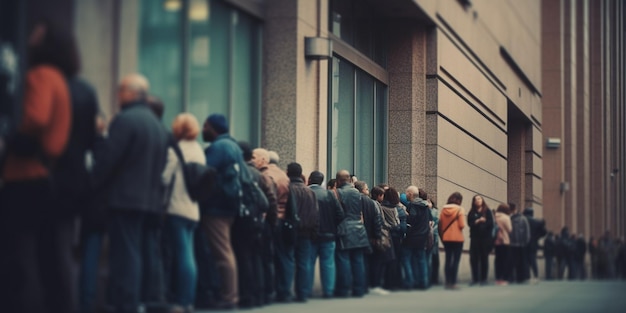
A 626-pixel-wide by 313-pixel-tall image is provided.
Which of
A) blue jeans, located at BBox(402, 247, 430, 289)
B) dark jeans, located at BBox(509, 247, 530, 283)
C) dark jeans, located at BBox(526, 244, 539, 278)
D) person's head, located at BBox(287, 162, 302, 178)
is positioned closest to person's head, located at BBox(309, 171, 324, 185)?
person's head, located at BBox(287, 162, 302, 178)

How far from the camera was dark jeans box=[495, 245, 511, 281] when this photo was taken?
84.1ft

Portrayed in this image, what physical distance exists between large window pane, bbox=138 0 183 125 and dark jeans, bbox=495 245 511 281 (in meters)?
12.1

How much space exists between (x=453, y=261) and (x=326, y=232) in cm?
607

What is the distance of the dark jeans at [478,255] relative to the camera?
23.6 meters

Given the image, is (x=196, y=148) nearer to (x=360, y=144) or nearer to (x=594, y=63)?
(x=360, y=144)

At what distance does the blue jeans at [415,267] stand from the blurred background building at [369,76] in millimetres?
2193

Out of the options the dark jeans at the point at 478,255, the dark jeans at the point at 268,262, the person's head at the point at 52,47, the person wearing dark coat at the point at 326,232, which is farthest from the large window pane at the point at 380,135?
the person's head at the point at 52,47

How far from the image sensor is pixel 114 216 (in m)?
9.88

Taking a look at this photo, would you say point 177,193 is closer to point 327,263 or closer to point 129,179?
point 129,179

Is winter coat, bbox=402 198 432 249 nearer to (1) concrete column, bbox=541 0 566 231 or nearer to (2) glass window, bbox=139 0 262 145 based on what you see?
(2) glass window, bbox=139 0 262 145

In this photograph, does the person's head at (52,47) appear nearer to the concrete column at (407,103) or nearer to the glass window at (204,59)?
the glass window at (204,59)

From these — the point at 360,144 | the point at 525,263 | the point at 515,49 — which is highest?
the point at 515,49

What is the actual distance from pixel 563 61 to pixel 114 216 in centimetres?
4603

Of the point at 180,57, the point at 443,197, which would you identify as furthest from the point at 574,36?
the point at 180,57
